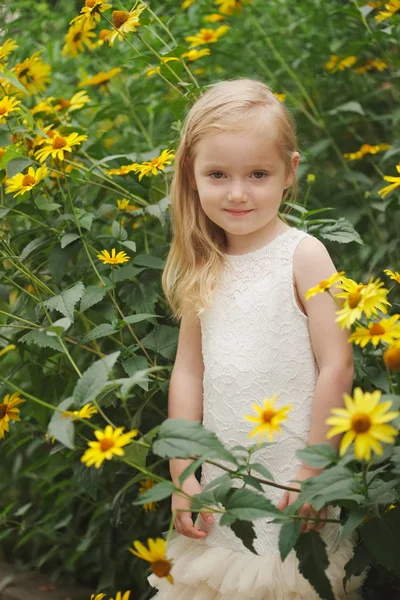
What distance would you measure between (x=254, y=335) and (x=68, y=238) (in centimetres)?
44

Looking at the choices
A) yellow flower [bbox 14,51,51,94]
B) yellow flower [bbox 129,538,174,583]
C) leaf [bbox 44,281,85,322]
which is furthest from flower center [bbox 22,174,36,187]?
yellow flower [bbox 129,538,174,583]

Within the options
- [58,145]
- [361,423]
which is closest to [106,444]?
[361,423]

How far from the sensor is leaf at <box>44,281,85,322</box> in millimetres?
1403

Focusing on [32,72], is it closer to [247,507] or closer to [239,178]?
[239,178]

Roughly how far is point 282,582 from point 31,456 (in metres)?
0.99

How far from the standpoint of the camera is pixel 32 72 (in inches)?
75.5

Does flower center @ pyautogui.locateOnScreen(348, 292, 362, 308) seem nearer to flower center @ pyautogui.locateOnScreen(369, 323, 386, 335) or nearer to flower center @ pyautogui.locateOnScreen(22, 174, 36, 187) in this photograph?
flower center @ pyautogui.locateOnScreen(369, 323, 386, 335)

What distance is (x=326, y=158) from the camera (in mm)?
2373

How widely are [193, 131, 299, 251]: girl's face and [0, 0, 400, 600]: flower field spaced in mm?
188

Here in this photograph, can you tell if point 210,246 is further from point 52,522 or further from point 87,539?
point 52,522

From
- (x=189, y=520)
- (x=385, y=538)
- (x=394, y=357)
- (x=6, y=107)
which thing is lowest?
(x=189, y=520)

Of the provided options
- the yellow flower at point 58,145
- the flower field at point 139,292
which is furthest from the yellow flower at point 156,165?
the yellow flower at point 58,145

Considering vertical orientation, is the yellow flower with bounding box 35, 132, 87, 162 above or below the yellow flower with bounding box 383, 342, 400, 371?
above

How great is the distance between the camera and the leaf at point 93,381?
1064 mm
